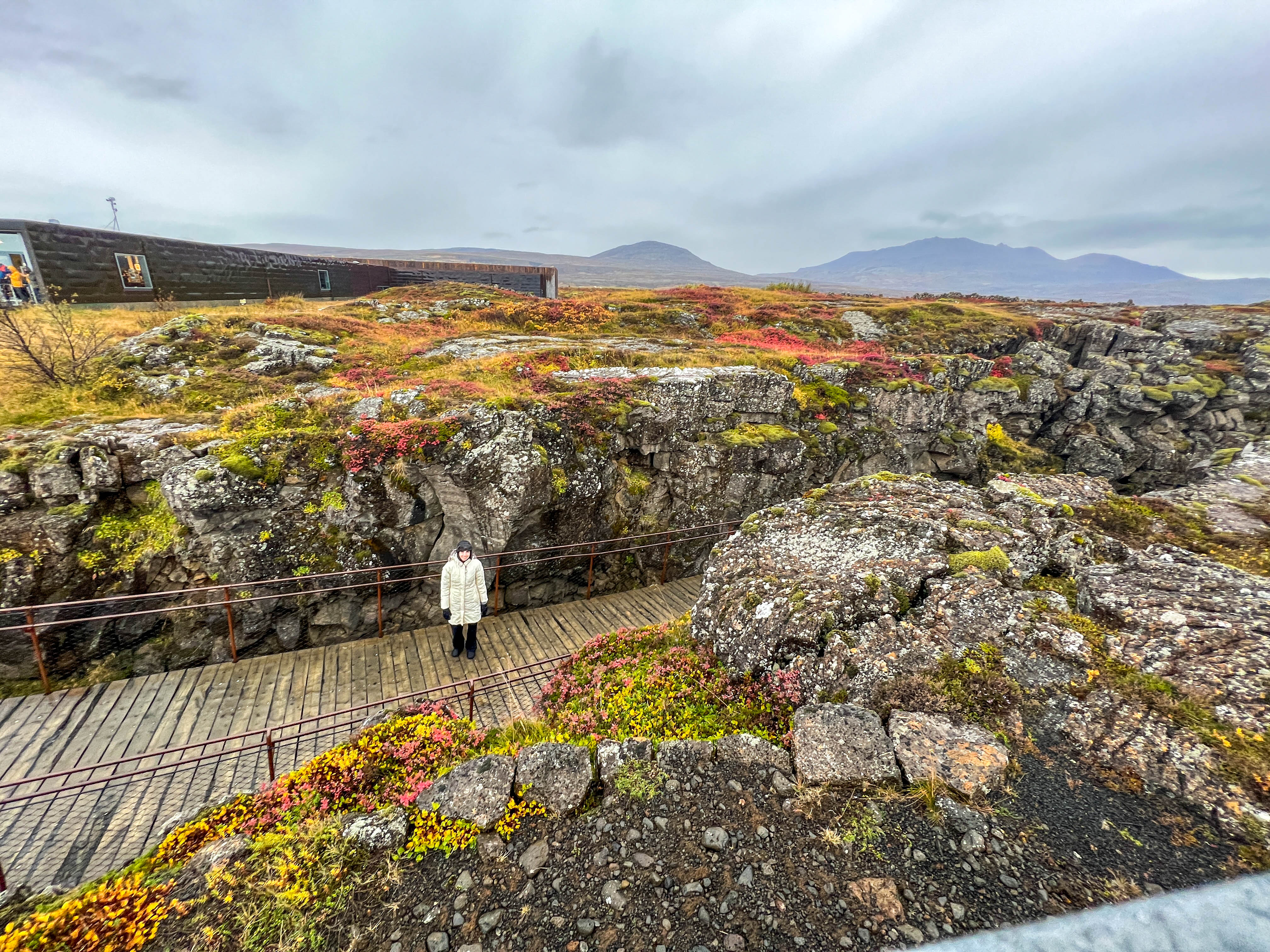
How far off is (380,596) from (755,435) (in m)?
12.6

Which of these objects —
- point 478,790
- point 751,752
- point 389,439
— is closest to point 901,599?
point 751,752

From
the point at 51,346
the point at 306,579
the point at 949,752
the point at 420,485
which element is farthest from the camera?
the point at 51,346

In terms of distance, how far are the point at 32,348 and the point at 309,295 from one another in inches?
815

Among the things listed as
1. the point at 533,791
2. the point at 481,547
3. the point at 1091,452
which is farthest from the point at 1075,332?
the point at 533,791

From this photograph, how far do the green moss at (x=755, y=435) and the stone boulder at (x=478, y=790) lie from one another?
1262 centimetres

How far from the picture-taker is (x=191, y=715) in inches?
333

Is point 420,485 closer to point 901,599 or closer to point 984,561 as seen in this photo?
point 901,599

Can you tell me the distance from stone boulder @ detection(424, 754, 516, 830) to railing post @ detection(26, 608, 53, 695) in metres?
8.21

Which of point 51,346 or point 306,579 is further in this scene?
point 51,346

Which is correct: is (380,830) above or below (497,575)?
above

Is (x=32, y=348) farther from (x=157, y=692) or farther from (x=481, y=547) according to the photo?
(x=481, y=547)

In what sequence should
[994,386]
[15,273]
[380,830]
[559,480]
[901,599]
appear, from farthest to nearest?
[994,386]
[15,273]
[559,480]
[901,599]
[380,830]

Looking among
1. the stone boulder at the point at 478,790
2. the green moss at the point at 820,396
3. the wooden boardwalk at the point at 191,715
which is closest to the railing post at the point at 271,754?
the wooden boardwalk at the point at 191,715

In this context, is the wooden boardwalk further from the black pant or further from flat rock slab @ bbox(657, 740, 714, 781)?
flat rock slab @ bbox(657, 740, 714, 781)
